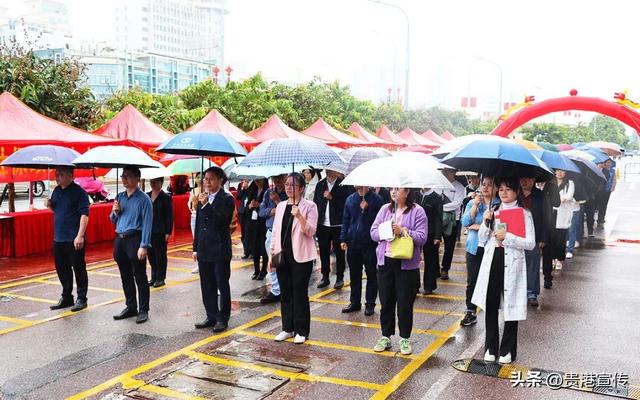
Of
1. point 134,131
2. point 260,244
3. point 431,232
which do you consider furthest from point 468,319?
point 134,131

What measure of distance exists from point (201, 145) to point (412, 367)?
10.8 ft

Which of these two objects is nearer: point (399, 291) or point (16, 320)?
point (399, 291)

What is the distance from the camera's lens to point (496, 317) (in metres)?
5.74

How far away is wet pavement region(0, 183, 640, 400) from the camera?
5230 millimetres

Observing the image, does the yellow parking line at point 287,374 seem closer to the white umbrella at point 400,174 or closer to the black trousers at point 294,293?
the black trousers at point 294,293

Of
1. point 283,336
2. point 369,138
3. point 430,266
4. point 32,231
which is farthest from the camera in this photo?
point 369,138

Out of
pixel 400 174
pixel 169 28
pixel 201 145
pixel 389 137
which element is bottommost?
pixel 400 174

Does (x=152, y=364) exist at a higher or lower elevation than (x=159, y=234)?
lower

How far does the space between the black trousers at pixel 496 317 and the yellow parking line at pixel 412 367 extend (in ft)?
2.01

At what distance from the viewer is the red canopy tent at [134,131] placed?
541 inches

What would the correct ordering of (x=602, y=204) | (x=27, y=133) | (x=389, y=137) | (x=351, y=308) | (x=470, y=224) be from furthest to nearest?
(x=389, y=137), (x=602, y=204), (x=27, y=133), (x=351, y=308), (x=470, y=224)

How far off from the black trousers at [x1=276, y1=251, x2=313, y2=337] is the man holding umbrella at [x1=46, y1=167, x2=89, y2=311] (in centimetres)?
278

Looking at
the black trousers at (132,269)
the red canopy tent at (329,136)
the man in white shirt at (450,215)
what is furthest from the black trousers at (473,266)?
the red canopy tent at (329,136)

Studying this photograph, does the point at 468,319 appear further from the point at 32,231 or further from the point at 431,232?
the point at 32,231
